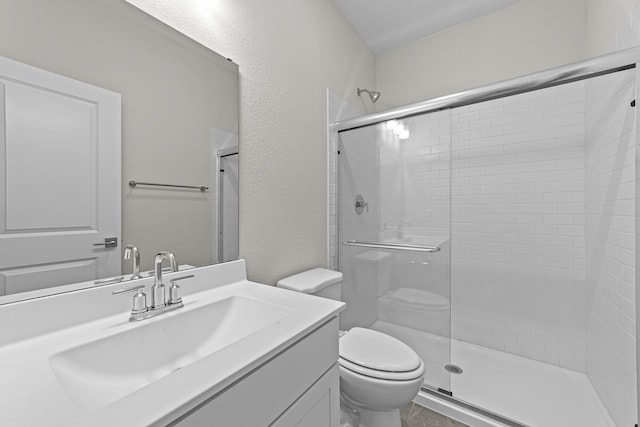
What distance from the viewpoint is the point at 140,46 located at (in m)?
0.99

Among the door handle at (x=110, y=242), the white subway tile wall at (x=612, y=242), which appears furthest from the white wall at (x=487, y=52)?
the door handle at (x=110, y=242)

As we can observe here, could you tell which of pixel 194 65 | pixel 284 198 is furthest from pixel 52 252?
pixel 284 198

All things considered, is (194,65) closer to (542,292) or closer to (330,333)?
(330,333)

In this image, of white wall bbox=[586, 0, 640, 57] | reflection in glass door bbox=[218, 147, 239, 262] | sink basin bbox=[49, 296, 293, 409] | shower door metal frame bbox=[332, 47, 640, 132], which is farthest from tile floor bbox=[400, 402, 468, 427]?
white wall bbox=[586, 0, 640, 57]

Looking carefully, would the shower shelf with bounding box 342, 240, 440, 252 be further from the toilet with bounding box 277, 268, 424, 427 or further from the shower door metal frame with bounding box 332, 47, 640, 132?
the shower door metal frame with bounding box 332, 47, 640, 132

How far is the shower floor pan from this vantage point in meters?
1.45

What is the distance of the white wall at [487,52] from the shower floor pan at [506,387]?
1937mm

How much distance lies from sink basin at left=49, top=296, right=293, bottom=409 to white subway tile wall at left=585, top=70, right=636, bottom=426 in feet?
5.06

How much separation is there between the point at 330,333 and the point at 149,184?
2.69 ft

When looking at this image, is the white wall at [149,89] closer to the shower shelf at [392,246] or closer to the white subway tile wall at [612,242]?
the shower shelf at [392,246]

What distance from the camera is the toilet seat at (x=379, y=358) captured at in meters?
1.19

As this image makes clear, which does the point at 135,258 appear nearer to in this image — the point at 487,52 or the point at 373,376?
the point at 373,376

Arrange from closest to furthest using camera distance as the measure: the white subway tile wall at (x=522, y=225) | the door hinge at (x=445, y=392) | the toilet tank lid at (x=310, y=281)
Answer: the toilet tank lid at (x=310, y=281) → the door hinge at (x=445, y=392) → the white subway tile wall at (x=522, y=225)

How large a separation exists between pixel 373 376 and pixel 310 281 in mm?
539
